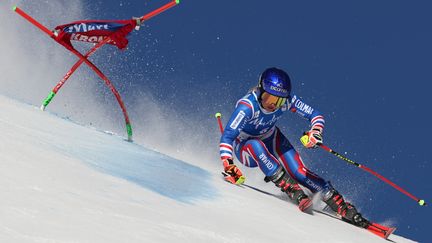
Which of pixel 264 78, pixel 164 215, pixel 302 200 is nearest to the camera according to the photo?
pixel 164 215

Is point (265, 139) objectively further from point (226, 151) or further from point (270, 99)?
point (226, 151)

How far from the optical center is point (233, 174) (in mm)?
5816

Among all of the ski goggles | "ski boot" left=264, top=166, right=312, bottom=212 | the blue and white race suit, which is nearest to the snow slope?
"ski boot" left=264, top=166, right=312, bottom=212

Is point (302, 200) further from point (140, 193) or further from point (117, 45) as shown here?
point (117, 45)

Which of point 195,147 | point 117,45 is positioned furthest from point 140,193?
point 195,147

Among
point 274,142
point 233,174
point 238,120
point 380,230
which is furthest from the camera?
point 274,142

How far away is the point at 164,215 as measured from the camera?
3.09 m

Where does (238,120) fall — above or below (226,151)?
above

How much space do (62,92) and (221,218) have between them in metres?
8.02

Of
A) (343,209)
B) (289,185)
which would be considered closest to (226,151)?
(289,185)

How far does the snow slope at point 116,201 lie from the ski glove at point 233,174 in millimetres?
210

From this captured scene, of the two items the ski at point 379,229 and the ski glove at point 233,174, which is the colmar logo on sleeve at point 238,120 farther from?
the ski at point 379,229

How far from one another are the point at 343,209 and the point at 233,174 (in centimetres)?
108

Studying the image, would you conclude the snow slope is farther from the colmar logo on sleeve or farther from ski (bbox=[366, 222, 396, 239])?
the colmar logo on sleeve
